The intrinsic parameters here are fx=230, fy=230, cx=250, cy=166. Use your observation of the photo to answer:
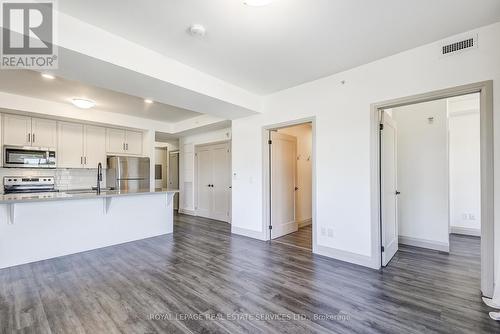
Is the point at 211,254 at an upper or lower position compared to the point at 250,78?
lower

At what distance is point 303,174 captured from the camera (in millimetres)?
5711

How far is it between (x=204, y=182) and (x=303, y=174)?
2.96 m

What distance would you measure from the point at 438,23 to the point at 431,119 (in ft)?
6.96

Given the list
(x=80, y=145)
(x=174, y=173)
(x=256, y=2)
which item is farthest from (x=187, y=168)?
(x=256, y=2)

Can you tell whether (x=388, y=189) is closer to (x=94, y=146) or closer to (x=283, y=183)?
(x=283, y=183)

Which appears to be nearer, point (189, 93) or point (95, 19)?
point (95, 19)

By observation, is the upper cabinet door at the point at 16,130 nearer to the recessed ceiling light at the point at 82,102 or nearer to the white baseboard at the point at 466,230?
the recessed ceiling light at the point at 82,102

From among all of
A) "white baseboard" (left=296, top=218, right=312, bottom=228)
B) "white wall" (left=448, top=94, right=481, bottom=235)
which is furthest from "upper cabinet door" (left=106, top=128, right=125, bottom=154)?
"white wall" (left=448, top=94, right=481, bottom=235)

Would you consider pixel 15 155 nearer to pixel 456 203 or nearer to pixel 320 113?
pixel 320 113

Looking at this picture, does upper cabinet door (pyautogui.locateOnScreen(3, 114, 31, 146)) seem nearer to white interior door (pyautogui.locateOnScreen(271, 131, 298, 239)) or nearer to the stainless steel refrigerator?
the stainless steel refrigerator

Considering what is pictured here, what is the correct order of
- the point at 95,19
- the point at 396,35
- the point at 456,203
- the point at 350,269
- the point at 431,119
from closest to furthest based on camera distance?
the point at 95,19 < the point at 396,35 < the point at 350,269 < the point at 431,119 < the point at 456,203

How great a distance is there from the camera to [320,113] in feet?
12.2

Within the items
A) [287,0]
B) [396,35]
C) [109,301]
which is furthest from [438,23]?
[109,301]

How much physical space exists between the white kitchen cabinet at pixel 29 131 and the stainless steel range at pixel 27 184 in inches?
29.0
